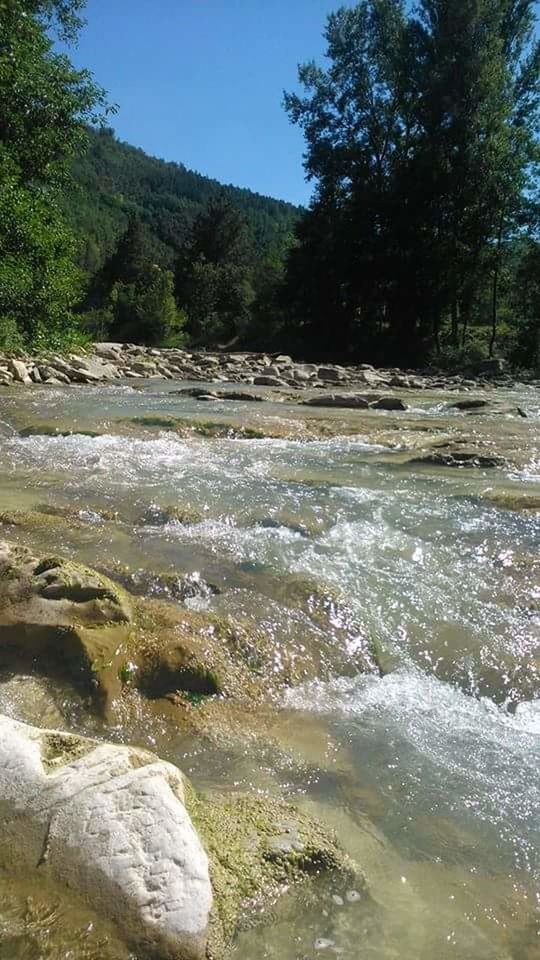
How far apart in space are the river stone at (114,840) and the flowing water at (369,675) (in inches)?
2.9

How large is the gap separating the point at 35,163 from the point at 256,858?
14083 millimetres

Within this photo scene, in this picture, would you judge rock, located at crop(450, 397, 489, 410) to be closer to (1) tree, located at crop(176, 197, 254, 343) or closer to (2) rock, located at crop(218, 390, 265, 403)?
(2) rock, located at crop(218, 390, 265, 403)

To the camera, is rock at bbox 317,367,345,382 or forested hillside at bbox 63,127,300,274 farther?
forested hillside at bbox 63,127,300,274

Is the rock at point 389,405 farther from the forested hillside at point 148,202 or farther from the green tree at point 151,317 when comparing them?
the forested hillside at point 148,202

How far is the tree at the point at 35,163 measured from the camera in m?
11.3

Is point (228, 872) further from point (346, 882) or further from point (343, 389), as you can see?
point (343, 389)

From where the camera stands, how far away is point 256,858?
1.88m

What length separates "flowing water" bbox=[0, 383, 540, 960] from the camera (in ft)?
5.88

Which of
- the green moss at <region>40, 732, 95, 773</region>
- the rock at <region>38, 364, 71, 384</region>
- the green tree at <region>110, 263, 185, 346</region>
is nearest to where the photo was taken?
the green moss at <region>40, 732, 95, 773</region>

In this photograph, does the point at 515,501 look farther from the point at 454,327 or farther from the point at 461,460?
the point at 454,327

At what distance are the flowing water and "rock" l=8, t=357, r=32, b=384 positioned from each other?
6.39 metres

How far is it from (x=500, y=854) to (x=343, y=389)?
14.3 metres

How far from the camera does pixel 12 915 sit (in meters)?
1.48

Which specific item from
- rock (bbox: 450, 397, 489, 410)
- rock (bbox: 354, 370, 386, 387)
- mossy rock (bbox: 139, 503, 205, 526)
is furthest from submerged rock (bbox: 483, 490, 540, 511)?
rock (bbox: 354, 370, 386, 387)
